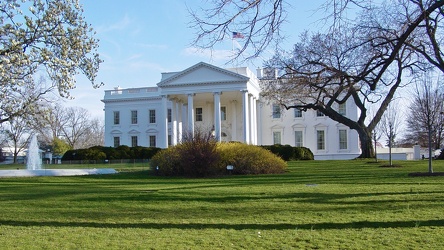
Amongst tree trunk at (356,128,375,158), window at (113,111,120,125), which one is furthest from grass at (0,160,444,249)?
window at (113,111,120,125)

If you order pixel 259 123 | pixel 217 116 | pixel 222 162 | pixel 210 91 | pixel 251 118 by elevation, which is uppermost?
pixel 210 91

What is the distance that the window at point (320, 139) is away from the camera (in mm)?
60062

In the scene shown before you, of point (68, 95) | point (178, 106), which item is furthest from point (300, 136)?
point (68, 95)

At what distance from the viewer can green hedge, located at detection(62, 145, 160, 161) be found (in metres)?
47.8

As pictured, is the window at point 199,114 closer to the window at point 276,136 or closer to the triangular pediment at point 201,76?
the triangular pediment at point 201,76

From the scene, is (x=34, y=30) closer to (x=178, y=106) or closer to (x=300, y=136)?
(x=178, y=106)

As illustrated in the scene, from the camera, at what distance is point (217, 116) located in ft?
173

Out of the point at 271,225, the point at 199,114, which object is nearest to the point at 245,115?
the point at 199,114

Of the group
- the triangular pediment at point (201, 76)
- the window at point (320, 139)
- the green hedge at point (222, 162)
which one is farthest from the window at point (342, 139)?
the green hedge at point (222, 162)

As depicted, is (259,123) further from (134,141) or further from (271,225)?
(271,225)

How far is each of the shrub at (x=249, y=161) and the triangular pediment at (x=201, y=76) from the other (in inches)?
1175

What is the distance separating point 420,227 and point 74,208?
7.48 meters

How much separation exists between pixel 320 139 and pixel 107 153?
27.7 metres

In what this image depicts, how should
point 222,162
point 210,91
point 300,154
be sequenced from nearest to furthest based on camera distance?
point 222,162 → point 300,154 → point 210,91
